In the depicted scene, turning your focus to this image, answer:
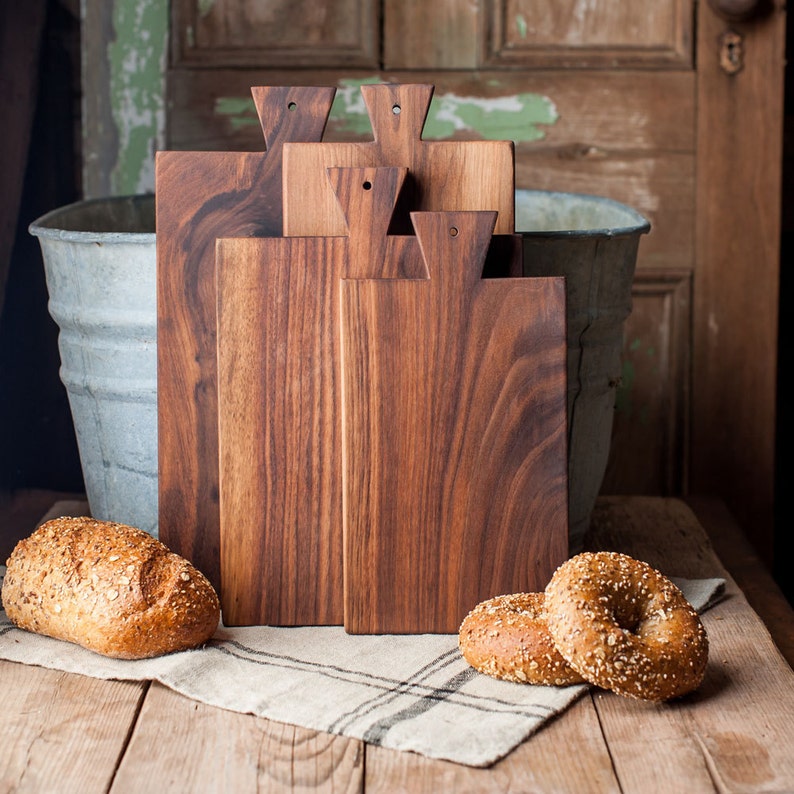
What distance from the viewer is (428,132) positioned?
1939mm

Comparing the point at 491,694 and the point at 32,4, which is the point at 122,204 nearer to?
the point at 32,4

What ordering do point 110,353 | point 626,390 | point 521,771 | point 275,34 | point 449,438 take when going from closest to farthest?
point 521,771, point 449,438, point 110,353, point 275,34, point 626,390

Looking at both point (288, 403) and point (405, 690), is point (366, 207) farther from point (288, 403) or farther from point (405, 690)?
point (405, 690)

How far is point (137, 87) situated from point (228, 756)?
52.3 inches

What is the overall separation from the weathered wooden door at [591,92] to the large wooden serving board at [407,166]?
2.34ft

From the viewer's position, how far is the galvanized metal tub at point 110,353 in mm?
1338

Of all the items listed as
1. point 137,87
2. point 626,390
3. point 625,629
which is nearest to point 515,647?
point 625,629

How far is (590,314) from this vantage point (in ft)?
4.53

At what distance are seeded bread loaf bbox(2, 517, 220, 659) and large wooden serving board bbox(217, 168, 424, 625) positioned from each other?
0.28ft

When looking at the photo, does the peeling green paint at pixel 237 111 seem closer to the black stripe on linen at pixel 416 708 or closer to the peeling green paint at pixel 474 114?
the peeling green paint at pixel 474 114

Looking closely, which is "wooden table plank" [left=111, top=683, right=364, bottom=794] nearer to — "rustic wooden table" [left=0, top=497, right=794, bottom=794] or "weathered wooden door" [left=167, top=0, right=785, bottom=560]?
"rustic wooden table" [left=0, top=497, right=794, bottom=794]

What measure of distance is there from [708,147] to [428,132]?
50cm

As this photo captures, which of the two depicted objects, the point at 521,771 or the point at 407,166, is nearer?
the point at 521,771

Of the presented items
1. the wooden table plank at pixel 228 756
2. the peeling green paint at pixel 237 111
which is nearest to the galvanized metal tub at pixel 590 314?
the wooden table plank at pixel 228 756
